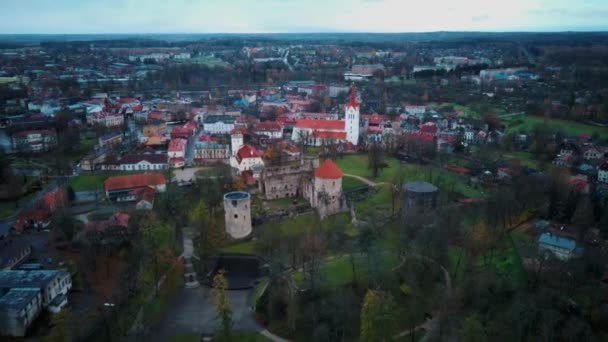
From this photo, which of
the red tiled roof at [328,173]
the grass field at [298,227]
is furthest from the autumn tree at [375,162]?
the grass field at [298,227]

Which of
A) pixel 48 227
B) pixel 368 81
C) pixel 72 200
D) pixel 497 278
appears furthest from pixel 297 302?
pixel 368 81

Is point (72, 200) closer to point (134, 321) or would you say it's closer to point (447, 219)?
point (134, 321)

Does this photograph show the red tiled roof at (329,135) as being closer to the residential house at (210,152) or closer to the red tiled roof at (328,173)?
the residential house at (210,152)

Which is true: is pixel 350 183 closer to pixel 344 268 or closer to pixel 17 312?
pixel 344 268

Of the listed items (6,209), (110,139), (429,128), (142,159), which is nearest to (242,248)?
(6,209)

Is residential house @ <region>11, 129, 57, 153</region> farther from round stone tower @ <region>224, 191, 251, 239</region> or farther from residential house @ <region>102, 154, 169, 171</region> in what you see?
round stone tower @ <region>224, 191, 251, 239</region>

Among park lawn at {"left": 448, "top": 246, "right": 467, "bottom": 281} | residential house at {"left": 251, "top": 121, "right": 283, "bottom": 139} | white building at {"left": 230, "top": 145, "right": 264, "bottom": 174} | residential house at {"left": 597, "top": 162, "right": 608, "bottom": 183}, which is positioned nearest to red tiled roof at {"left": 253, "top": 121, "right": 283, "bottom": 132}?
residential house at {"left": 251, "top": 121, "right": 283, "bottom": 139}

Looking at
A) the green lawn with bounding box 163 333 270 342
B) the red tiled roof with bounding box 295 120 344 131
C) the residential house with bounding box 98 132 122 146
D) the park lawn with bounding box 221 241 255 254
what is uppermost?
the red tiled roof with bounding box 295 120 344 131
